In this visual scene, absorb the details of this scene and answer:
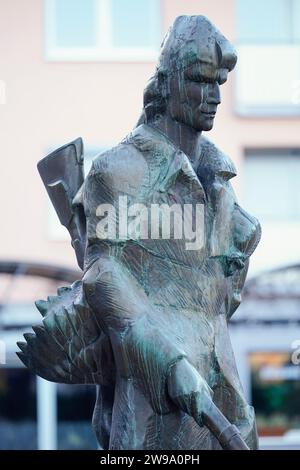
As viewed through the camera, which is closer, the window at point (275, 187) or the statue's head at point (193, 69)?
the statue's head at point (193, 69)

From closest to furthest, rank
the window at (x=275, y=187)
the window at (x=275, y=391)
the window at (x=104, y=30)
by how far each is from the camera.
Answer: the window at (x=275, y=391), the window at (x=275, y=187), the window at (x=104, y=30)

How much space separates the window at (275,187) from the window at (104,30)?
6.08ft

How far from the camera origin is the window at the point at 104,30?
21547 millimetres

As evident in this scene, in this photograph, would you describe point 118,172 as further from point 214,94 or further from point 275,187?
point 275,187

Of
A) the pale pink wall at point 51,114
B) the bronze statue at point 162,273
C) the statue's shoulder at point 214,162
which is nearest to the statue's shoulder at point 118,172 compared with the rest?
the bronze statue at point 162,273

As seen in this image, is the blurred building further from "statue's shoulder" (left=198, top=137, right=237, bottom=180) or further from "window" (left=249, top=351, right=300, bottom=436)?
"statue's shoulder" (left=198, top=137, right=237, bottom=180)

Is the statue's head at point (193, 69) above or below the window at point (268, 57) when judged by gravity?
below

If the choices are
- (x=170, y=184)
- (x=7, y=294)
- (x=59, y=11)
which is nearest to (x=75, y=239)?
(x=170, y=184)

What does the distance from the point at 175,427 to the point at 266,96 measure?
1557cm

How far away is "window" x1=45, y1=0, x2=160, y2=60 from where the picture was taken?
2155 cm

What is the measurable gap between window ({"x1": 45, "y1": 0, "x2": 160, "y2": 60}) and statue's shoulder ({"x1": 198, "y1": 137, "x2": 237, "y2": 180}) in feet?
49.2

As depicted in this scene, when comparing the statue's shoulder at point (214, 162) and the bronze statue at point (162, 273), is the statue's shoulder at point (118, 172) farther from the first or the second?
the statue's shoulder at point (214, 162)

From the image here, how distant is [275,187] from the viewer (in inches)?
843

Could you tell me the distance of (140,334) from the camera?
6152 millimetres
